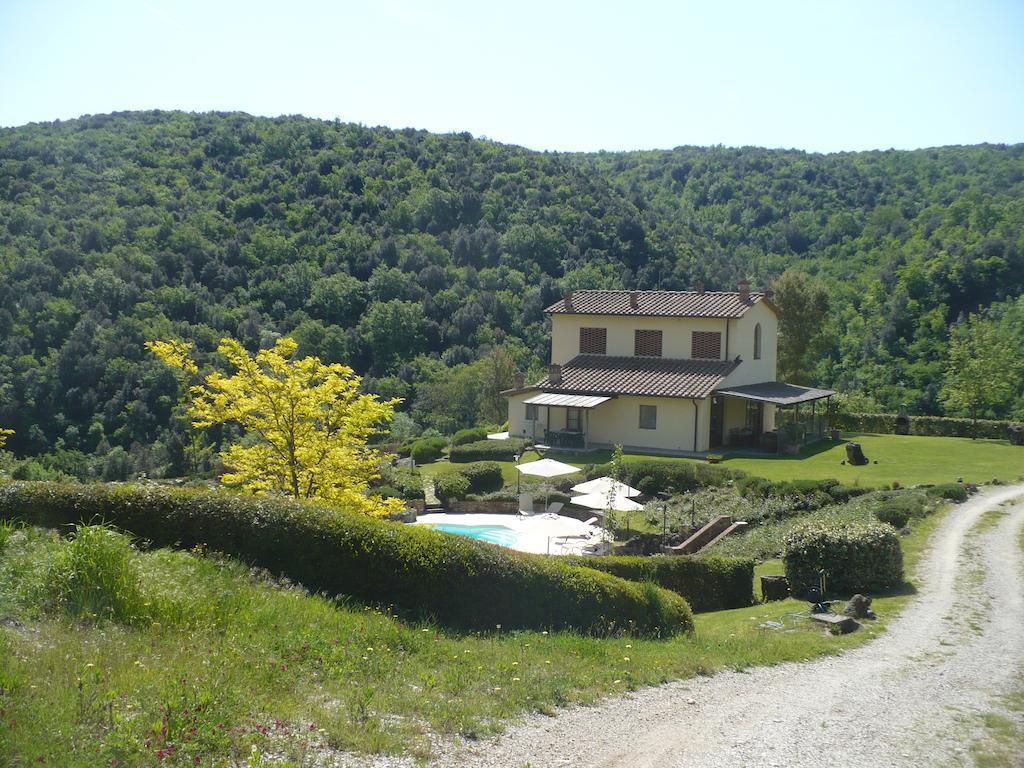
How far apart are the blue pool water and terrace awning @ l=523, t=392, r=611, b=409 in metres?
9.83

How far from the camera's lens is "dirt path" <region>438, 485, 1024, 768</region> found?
7.50 meters

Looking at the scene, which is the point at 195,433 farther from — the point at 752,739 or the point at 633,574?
the point at 752,739

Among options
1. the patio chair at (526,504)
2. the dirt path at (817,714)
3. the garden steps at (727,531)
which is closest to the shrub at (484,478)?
the patio chair at (526,504)

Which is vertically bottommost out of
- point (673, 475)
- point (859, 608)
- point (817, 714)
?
point (673, 475)

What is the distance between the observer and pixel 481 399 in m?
54.9

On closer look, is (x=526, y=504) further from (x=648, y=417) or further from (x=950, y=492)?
(x=950, y=492)

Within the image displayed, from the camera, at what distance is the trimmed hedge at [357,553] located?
10977mm

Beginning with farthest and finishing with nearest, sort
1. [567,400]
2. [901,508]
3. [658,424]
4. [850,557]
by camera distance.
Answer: [567,400]
[658,424]
[901,508]
[850,557]

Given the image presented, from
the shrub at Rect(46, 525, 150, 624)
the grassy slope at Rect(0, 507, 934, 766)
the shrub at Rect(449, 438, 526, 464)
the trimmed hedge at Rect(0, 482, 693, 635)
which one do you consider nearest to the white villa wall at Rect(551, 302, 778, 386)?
the shrub at Rect(449, 438, 526, 464)

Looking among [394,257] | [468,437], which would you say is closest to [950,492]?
[468,437]

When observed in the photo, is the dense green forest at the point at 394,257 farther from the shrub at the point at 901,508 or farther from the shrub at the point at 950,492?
the shrub at the point at 901,508

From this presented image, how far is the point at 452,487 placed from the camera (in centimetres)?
3134

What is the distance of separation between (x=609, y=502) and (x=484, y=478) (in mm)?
7765

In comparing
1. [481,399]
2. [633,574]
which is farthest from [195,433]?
[633,574]
